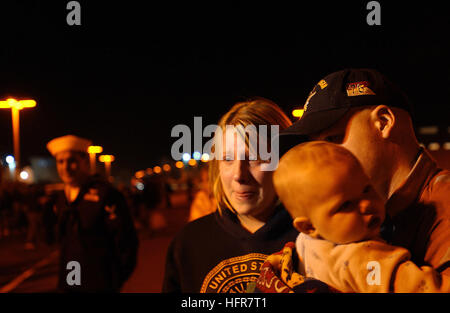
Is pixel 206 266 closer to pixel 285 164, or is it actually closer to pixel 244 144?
pixel 244 144

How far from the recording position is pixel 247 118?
1937 millimetres

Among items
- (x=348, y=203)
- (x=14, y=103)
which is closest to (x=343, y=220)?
(x=348, y=203)

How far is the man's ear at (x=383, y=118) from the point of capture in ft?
4.00

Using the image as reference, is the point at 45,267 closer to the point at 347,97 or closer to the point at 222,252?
the point at 222,252

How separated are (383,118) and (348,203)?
0.32m

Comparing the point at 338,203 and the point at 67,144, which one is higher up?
the point at 67,144

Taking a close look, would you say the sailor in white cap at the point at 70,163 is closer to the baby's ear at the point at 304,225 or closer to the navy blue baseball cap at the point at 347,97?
the navy blue baseball cap at the point at 347,97

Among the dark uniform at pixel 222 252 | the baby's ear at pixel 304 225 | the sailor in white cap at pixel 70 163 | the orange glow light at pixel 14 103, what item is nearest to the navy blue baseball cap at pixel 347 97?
the baby's ear at pixel 304 225

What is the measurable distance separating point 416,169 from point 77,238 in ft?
10.9

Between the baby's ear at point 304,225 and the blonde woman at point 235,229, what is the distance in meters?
0.66

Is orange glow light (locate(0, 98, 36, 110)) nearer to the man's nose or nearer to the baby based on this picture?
the baby

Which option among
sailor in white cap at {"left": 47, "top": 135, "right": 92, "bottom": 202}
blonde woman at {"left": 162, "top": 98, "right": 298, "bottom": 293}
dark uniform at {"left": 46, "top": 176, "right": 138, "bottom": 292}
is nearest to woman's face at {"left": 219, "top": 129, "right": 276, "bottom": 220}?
blonde woman at {"left": 162, "top": 98, "right": 298, "bottom": 293}

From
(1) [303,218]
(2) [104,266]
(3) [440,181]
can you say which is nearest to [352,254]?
(1) [303,218]

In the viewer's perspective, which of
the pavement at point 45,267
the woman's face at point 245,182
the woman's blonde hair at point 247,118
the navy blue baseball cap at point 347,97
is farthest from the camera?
the pavement at point 45,267
